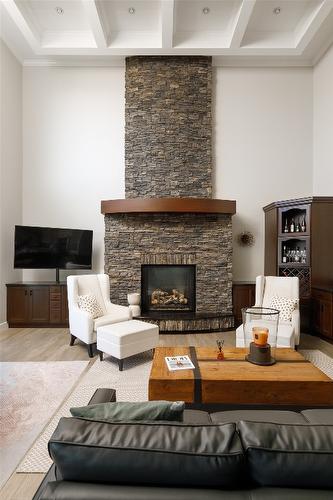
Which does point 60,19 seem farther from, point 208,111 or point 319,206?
point 319,206

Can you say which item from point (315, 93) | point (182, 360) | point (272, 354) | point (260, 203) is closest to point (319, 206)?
point (260, 203)

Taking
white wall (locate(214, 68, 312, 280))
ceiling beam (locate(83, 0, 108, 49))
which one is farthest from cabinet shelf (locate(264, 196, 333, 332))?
ceiling beam (locate(83, 0, 108, 49))

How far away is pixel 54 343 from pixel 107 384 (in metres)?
1.70

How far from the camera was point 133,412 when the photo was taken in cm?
111

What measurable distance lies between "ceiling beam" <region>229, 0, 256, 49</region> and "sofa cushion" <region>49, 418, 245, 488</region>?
5.51 m

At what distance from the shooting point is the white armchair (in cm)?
387

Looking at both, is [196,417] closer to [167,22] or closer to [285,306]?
[285,306]

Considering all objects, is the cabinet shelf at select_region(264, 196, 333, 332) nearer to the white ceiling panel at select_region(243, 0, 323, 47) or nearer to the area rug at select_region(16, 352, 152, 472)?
the area rug at select_region(16, 352, 152, 472)

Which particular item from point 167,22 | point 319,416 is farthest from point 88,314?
point 167,22

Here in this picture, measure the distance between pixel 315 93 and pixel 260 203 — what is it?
91.7 inches

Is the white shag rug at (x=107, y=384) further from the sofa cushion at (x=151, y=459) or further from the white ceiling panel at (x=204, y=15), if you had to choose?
the white ceiling panel at (x=204, y=15)

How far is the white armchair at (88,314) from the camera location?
3.87 m

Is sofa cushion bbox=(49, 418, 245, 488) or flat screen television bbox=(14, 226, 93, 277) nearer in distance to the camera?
sofa cushion bbox=(49, 418, 245, 488)

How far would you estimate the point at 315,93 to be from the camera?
581 cm
